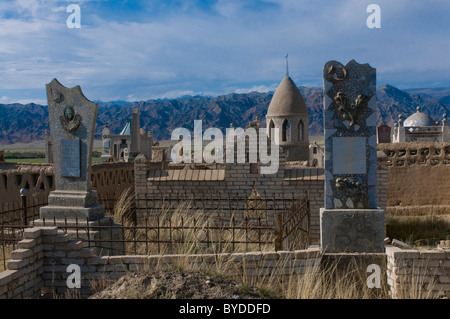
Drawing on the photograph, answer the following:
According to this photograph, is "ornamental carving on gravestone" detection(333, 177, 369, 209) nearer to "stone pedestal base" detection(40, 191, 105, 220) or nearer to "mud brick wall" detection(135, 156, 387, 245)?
"mud brick wall" detection(135, 156, 387, 245)

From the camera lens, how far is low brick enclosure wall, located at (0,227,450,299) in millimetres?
5844

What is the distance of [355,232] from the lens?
6.75 m

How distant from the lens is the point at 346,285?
621 centimetres

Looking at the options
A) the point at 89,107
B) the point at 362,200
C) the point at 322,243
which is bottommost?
the point at 322,243

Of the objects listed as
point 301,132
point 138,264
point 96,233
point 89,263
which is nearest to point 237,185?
point 96,233

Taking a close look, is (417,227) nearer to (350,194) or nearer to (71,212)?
(350,194)

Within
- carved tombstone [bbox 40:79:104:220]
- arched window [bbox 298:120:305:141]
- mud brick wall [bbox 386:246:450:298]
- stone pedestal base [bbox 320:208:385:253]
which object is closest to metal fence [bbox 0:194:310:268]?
carved tombstone [bbox 40:79:104:220]

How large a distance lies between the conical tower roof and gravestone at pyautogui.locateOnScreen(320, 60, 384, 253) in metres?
20.6

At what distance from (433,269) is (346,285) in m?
1.15

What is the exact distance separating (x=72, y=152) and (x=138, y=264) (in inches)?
118

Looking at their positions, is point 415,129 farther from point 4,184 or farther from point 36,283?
point 36,283

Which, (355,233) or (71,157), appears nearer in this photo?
(355,233)
